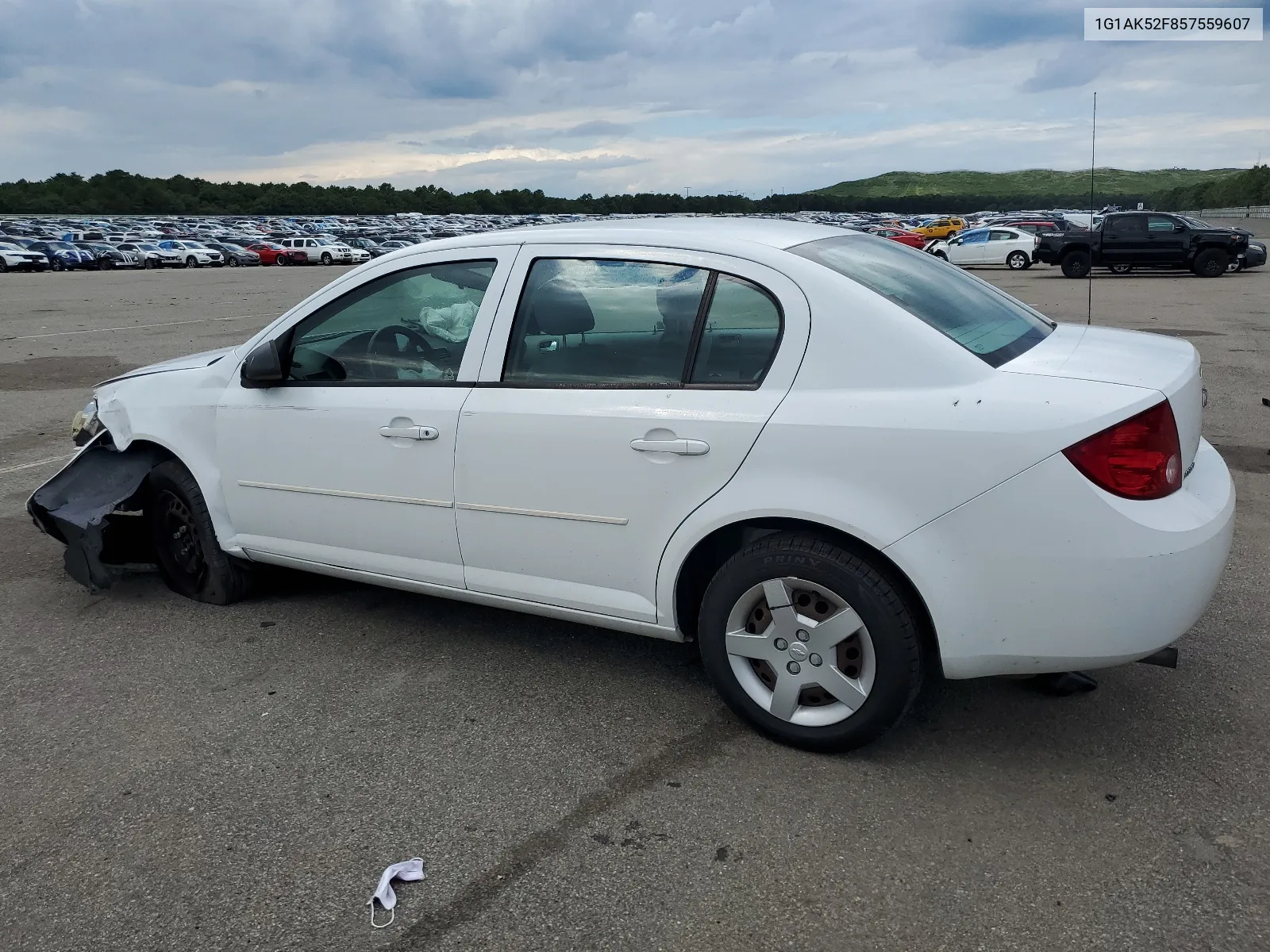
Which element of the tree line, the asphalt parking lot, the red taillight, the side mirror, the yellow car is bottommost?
the asphalt parking lot

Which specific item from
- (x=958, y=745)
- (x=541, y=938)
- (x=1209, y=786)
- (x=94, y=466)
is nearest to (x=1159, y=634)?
(x=1209, y=786)

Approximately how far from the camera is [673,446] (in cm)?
320

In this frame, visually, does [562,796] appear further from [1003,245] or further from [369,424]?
[1003,245]

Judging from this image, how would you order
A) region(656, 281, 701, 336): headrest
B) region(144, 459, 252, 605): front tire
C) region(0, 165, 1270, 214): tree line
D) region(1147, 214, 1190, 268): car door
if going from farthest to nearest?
region(0, 165, 1270, 214): tree line, region(1147, 214, 1190, 268): car door, region(144, 459, 252, 605): front tire, region(656, 281, 701, 336): headrest

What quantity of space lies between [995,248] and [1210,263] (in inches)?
342

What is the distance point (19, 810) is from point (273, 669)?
3.48 feet

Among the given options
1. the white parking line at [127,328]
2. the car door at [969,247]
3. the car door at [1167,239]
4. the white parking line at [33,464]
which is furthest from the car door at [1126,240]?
the white parking line at [33,464]

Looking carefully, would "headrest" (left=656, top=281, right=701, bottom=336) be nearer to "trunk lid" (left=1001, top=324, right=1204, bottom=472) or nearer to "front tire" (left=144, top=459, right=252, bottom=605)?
"trunk lid" (left=1001, top=324, right=1204, bottom=472)

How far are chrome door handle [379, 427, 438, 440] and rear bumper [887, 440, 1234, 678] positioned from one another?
67.7 inches

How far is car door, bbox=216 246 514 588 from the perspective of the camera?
147 inches

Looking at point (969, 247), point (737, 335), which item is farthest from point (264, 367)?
point (969, 247)

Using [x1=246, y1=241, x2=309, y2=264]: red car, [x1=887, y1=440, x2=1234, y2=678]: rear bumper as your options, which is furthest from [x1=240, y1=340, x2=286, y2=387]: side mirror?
[x1=246, y1=241, x2=309, y2=264]: red car

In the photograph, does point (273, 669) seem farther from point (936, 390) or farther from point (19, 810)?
point (936, 390)

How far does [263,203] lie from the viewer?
139 m
